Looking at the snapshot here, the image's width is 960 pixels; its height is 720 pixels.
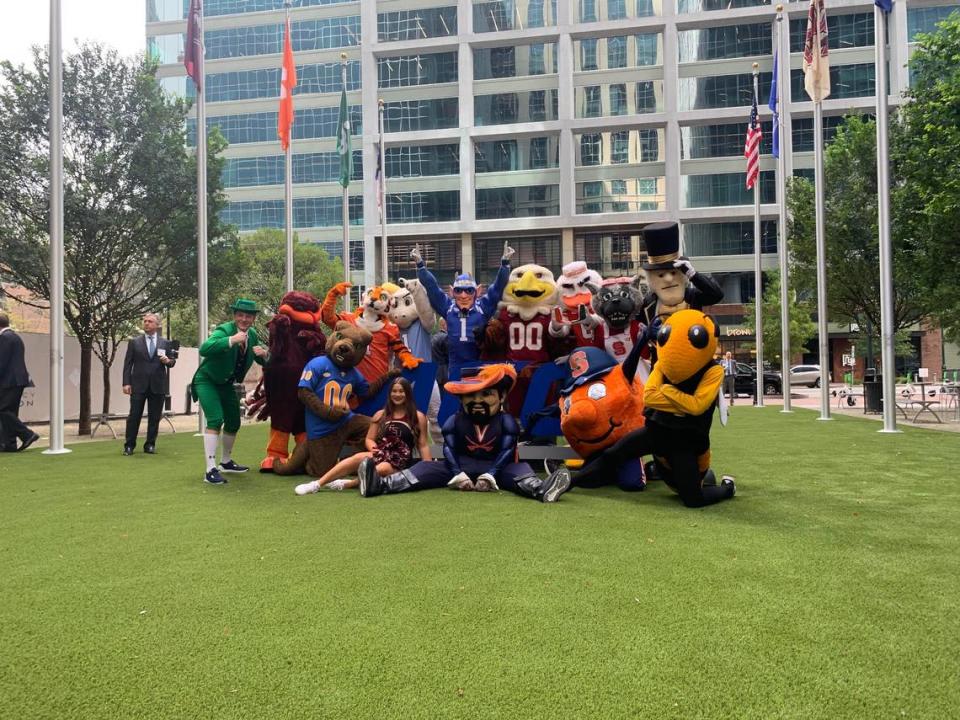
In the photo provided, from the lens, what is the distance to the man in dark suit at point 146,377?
10.6 metres

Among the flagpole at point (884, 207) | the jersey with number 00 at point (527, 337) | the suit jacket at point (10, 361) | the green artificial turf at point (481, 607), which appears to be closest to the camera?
the green artificial turf at point (481, 607)

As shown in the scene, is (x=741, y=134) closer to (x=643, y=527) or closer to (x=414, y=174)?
(x=414, y=174)

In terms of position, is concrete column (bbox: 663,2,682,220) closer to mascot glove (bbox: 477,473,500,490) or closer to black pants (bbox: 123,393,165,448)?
black pants (bbox: 123,393,165,448)

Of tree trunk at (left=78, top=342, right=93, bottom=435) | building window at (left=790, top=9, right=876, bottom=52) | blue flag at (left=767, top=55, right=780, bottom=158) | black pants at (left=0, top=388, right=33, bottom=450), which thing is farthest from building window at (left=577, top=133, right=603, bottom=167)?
black pants at (left=0, top=388, right=33, bottom=450)

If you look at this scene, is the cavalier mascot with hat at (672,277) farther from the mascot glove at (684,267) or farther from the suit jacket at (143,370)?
the suit jacket at (143,370)

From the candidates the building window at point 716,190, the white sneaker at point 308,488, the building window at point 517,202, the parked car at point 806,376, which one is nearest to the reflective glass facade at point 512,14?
the building window at point 517,202

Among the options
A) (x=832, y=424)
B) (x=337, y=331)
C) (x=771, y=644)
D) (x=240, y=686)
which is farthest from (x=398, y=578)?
(x=832, y=424)

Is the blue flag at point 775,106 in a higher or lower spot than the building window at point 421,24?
lower

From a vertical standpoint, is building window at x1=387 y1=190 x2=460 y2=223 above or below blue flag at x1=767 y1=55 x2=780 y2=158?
above

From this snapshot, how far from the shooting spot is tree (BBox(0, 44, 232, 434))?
564 inches

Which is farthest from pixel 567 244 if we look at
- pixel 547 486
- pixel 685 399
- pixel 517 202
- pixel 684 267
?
pixel 685 399

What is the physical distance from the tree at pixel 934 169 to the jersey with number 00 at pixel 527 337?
8882 millimetres

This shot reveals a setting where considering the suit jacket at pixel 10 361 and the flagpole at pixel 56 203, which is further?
the suit jacket at pixel 10 361

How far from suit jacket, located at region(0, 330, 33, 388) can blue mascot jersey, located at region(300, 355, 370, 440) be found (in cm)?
571
